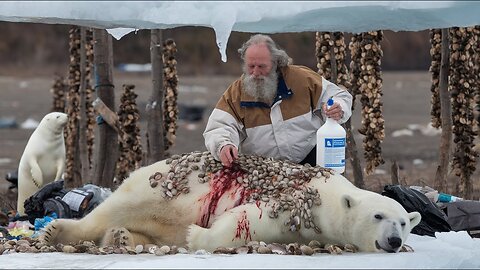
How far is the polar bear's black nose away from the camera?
26.9 feet

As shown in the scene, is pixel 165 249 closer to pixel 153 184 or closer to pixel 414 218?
pixel 153 184

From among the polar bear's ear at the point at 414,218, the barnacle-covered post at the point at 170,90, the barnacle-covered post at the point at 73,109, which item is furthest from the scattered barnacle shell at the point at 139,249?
the barnacle-covered post at the point at 73,109

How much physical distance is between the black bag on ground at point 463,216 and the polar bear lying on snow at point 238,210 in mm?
1527

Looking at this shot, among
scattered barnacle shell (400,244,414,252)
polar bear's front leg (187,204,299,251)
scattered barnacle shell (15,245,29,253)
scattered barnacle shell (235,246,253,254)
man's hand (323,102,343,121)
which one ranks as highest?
man's hand (323,102,343,121)

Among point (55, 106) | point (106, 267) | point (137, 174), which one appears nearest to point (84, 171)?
point (55, 106)

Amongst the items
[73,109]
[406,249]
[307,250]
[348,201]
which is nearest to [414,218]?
[406,249]

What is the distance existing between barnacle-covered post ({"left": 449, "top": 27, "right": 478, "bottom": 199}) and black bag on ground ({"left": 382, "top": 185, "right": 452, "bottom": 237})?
3.07 meters

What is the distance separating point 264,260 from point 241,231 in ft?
2.59

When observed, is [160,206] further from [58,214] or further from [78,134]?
[78,134]

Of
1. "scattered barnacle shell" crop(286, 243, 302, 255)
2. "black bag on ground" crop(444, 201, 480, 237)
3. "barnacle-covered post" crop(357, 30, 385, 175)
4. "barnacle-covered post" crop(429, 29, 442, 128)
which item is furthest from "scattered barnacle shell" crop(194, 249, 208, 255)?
"barnacle-covered post" crop(429, 29, 442, 128)

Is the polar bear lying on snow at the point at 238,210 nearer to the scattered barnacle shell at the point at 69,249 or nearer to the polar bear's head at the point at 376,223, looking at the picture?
the polar bear's head at the point at 376,223

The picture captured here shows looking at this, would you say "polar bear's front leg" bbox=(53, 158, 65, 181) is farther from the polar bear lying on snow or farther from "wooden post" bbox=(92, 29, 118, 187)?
the polar bear lying on snow

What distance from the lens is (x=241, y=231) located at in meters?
8.57

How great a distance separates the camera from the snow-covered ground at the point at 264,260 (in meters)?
7.72
